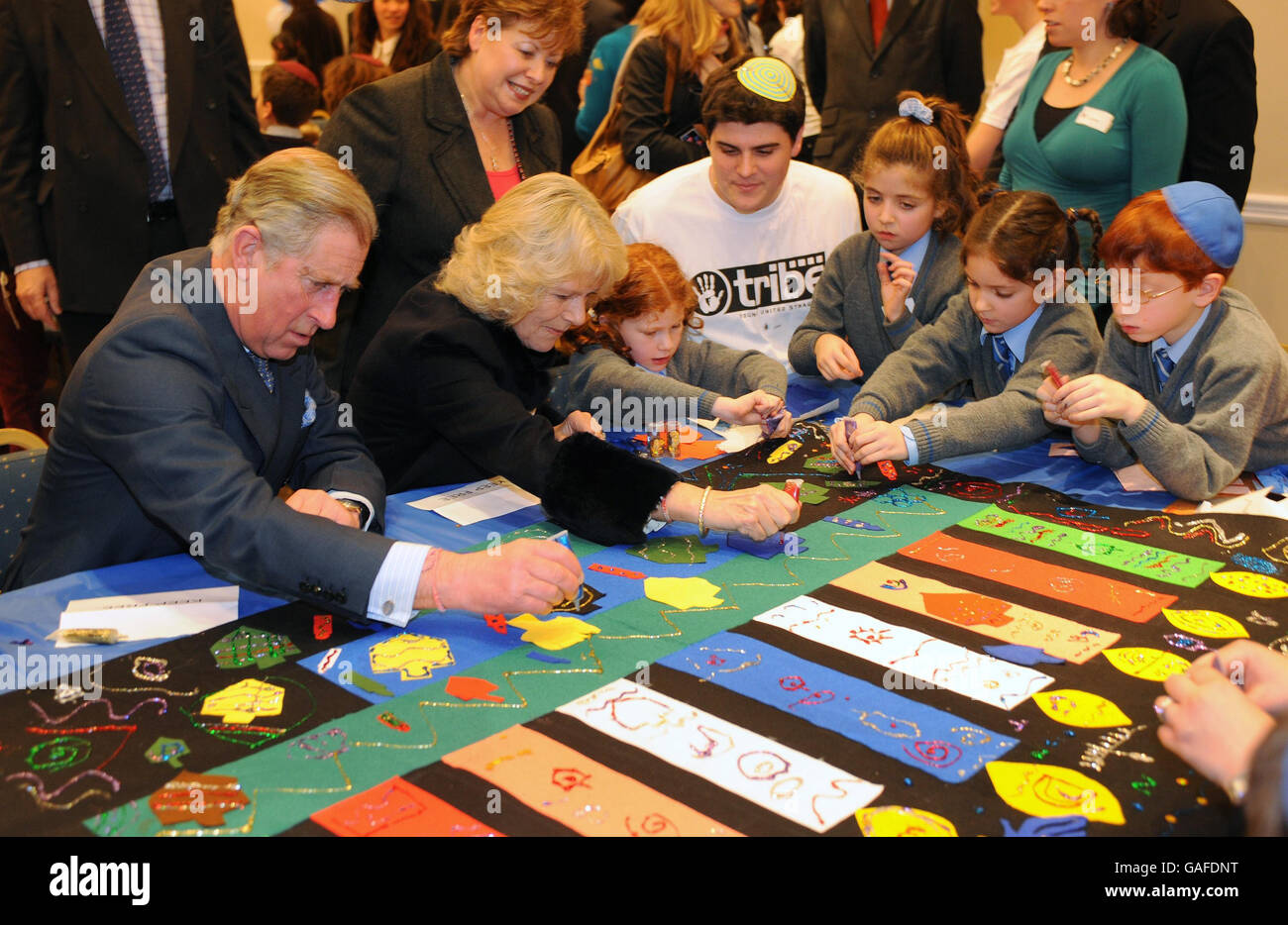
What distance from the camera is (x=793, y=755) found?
146 centimetres

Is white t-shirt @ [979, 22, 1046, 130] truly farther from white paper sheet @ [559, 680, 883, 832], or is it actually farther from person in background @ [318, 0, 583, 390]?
white paper sheet @ [559, 680, 883, 832]

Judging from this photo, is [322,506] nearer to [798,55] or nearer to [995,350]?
[995,350]

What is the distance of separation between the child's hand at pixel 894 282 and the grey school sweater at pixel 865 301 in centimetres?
2

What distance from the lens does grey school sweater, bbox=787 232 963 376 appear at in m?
3.15

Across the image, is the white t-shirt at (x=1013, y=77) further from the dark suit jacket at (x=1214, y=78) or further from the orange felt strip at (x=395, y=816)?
the orange felt strip at (x=395, y=816)

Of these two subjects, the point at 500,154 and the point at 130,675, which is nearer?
the point at 130,675

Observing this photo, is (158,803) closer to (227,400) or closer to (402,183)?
(227,400)

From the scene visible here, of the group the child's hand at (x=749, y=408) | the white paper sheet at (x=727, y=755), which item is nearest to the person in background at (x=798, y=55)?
the child's hand at (x=749, y=408)

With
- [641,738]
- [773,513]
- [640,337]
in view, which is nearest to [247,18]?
[640,337]

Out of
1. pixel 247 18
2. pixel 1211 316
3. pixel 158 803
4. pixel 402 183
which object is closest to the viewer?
pixel 158 803

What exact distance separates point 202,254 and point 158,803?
1.09m

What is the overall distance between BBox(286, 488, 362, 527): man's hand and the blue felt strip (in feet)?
2.48

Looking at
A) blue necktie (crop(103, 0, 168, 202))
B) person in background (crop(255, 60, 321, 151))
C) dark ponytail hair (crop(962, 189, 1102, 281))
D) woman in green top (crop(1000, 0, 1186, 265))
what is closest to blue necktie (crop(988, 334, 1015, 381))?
dark ponytail hair (crop(962, 189, 1102, 281))

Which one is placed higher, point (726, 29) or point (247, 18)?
point (247, 18)
